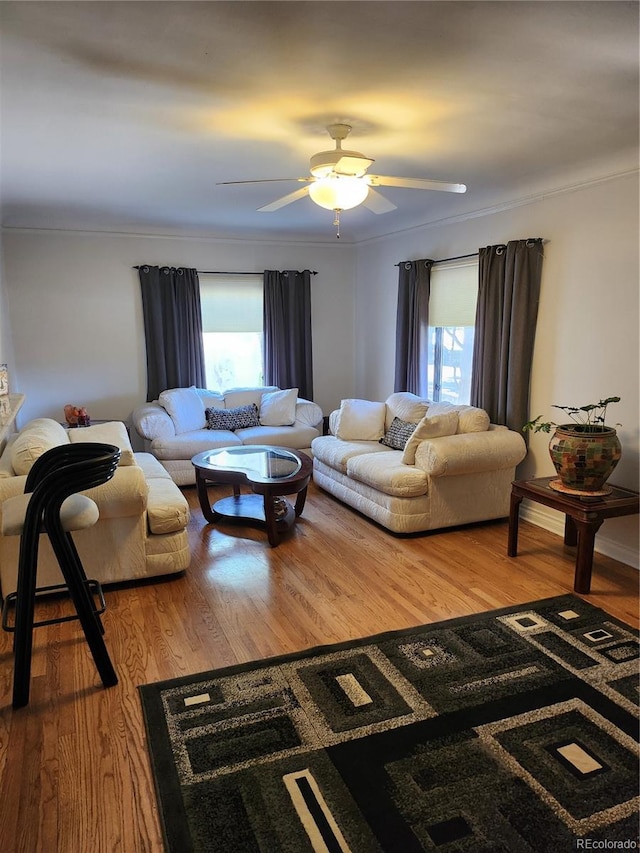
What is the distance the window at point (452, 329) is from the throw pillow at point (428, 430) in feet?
3.23

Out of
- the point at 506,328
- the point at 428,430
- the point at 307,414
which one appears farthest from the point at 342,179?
the point at 307,414

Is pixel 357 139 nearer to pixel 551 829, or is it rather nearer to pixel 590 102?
pixel 590 102

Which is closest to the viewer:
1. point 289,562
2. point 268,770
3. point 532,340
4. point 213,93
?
point 268,770

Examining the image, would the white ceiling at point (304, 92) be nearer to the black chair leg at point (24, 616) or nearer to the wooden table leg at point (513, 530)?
the black chair leg at point (24, 616)

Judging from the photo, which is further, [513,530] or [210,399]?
[210,399]

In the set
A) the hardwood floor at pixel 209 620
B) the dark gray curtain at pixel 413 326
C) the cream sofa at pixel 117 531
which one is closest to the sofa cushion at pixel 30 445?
the cream sofa at pixel 117 531

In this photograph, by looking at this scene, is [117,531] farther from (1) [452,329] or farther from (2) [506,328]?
(1) [452,329]

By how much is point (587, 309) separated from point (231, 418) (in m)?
3.52

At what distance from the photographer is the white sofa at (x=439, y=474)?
4.11 m

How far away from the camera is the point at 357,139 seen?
3.18 m

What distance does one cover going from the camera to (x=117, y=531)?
10.9 ft

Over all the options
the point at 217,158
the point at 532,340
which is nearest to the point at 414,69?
the point at 217,158

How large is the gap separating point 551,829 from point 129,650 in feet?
6.30

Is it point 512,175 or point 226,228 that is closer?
point 512,175
